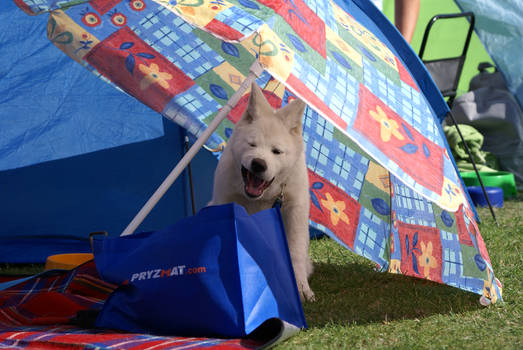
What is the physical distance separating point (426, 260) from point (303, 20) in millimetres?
1095

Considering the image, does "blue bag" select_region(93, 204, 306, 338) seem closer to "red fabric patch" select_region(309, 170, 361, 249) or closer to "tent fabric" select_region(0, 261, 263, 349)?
"tent fabric" select_region(0, 261, 263, 349)

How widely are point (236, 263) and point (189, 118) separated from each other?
1.28 metres

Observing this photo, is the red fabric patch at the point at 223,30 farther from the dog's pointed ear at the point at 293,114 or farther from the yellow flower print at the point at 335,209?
the yellow flower print at the point at 335,209

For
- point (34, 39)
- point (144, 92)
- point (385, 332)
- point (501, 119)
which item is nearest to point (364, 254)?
point (385, 332)

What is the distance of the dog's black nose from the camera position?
197 cm

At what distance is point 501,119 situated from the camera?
5047 mm

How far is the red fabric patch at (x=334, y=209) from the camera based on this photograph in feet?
8.64

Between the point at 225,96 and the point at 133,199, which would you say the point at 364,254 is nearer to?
the point at 225,96

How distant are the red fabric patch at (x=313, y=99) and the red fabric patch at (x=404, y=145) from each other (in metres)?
0.06

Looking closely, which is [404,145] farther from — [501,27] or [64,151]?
[501,27]

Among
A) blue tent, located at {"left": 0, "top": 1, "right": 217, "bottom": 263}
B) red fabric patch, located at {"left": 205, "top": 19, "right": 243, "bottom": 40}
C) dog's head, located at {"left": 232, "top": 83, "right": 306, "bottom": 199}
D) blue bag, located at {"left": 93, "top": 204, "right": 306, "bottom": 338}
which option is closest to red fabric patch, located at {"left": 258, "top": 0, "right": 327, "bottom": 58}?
red fabric patch, located at {"left": 205, "top": 19, "right": 243, "bottom": 40}

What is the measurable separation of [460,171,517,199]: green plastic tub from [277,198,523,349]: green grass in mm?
1551

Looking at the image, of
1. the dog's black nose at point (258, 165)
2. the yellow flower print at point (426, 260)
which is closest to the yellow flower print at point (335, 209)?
the yellow flower print at point (426, 260)

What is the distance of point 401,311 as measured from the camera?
79.7 inches
